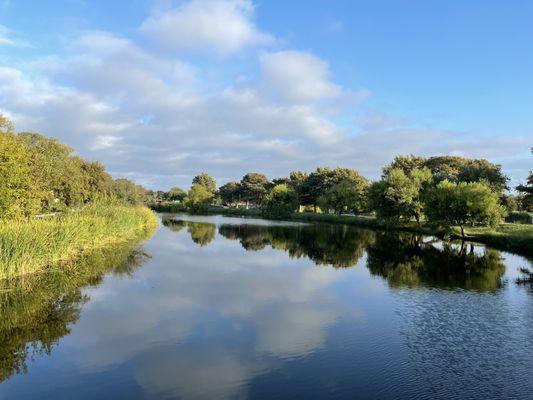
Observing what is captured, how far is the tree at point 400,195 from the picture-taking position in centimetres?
5637

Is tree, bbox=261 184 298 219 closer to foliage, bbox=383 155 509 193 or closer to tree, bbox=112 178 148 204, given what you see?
foliage, bbox=383 155 509 193

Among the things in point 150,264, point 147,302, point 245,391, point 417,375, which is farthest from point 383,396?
point 150,264

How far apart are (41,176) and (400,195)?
43221 millimetres

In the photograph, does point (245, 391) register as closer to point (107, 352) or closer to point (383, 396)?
point (383, 396)

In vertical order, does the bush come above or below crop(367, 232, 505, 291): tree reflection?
above

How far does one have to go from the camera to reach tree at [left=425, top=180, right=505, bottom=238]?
4066 cm

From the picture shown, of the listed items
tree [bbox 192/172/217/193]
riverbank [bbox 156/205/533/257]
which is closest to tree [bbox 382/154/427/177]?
riverbank [bbox 156/205/533/257]

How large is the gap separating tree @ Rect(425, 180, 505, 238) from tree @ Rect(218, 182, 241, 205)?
307 feet

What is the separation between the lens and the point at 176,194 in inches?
6693

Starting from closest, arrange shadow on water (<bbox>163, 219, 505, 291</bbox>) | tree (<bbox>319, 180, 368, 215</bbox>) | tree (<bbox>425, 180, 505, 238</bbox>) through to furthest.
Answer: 1. shadow on water (<bbox>163, 219, 505, 291</bbox>)
2. tree (<bbox>425, 180, 505, 238</bbox>)
3. tree (<bbox>319, 180, 368, 215</bbox>)

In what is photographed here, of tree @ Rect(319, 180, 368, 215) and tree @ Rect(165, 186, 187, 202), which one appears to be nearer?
tree @ Rect(319, 180, 368, 215)

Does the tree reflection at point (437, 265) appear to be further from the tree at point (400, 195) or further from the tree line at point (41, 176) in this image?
the tree line at point (41, 176)

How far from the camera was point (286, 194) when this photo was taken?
92438mm

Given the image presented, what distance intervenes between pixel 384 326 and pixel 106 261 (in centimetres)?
1814
